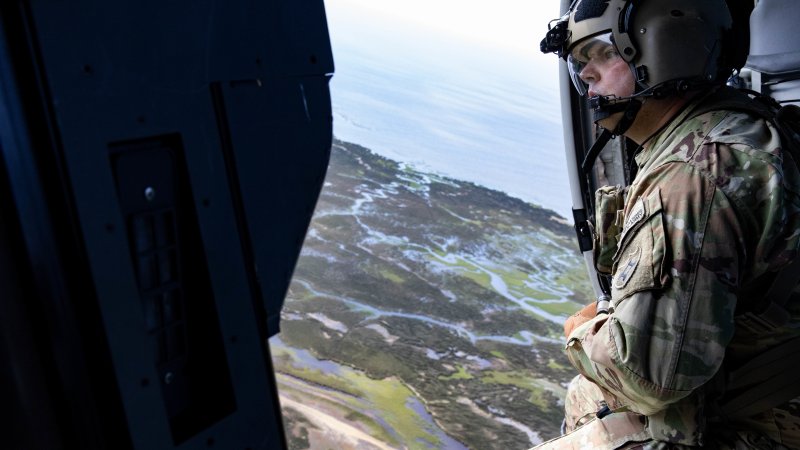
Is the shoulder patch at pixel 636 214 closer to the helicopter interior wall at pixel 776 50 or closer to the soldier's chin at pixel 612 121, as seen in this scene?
the soldier's chin at pixel 612 121

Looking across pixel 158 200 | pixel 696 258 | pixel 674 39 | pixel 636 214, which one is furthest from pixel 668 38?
pixel 158 200

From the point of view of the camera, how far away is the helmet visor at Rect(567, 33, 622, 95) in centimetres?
169

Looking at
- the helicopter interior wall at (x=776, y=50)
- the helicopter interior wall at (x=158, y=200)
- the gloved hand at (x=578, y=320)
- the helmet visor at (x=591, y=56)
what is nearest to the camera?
the helicopter interior wall at (x=158, y=200)

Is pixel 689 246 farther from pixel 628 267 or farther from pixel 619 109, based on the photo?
pixel 619 109

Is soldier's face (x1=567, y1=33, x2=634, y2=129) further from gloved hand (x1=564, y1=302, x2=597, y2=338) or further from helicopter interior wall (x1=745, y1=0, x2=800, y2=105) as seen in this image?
helicopter interior wall (x1=745, y1=0, x2=800, y2=105)

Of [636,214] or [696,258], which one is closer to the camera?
[696,258]

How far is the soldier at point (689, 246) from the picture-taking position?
1393mm

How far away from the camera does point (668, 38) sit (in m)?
1.59

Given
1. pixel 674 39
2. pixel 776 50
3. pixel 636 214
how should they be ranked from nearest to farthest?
pixel 636 214
pixel 674 39
pixel 776 50

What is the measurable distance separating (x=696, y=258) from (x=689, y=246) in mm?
28

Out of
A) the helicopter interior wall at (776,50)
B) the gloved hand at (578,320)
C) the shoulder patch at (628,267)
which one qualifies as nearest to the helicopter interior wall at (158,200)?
the shoulder patch at (628,267)

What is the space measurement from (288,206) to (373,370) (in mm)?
3492

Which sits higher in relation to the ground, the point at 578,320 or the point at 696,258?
the point at 696,258

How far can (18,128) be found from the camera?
899 mm
